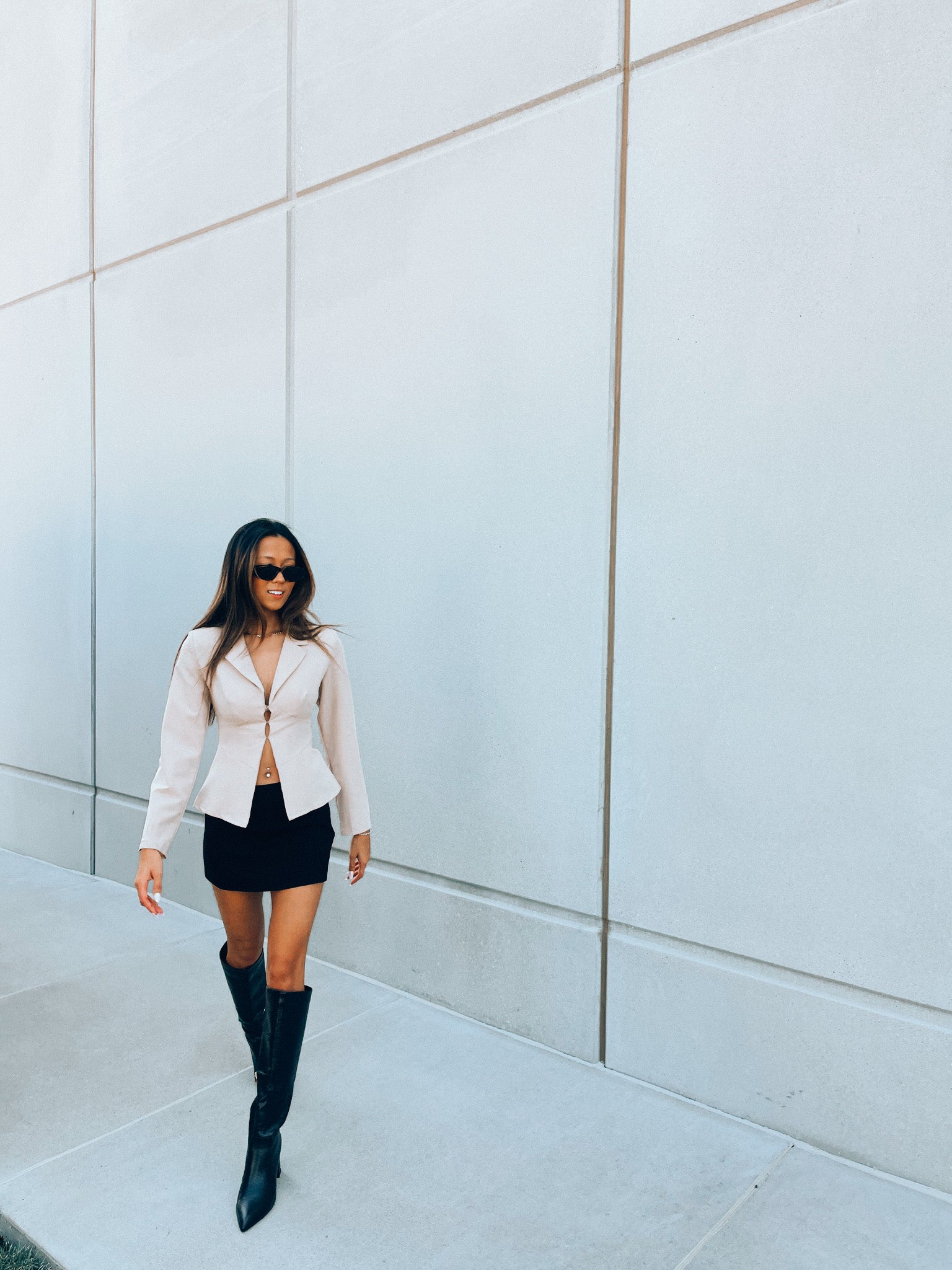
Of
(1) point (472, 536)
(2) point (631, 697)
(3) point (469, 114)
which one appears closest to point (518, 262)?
(3) point (469, 114)

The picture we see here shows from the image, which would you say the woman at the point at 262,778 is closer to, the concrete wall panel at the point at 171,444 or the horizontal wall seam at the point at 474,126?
the concrete wall panel at the point at 171,444

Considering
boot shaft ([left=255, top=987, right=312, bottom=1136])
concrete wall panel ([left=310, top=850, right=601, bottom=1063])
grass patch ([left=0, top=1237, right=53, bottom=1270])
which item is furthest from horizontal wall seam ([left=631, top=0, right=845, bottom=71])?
grass patch ([left=0, top=1237, right=53, bottom=1270])

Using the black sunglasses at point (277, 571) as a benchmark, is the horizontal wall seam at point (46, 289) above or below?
above

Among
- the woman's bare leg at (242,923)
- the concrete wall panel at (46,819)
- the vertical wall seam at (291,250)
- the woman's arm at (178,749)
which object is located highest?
the vertical wall seam at (291,250)

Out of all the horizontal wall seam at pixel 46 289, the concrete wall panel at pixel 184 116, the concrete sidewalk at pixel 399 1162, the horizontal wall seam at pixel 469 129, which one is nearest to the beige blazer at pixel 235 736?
the concrete sidewalk at pixel 399 1162

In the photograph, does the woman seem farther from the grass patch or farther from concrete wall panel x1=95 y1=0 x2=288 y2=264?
concrete wall panel x1=95 y1=0 x2=288 y2=264

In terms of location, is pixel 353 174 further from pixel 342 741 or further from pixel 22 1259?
pixel 22 1259

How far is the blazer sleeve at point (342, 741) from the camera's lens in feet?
10.0

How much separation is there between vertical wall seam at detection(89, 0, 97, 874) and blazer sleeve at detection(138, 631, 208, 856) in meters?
3.31

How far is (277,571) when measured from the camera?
2898 mm

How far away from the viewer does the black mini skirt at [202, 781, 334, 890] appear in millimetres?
2824

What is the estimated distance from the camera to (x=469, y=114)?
153 inches

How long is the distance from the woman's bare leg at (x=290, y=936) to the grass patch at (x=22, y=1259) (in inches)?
33.7

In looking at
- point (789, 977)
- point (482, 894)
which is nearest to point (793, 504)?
point (789, 977)
